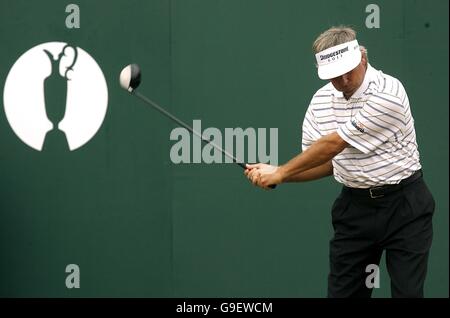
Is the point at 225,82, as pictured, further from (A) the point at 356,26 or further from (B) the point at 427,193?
(B) the point at 427,193

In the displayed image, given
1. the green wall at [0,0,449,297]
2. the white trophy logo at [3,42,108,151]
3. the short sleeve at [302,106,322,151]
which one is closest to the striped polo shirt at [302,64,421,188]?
the short sleeve at [302,106,322,151]

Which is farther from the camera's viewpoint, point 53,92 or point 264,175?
point 53,92

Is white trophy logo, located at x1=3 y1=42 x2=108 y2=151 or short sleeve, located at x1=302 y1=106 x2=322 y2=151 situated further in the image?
white trophy logo, located at x1=3 y1=42 x2=108 y2=151

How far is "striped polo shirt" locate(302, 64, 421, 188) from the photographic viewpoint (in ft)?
15.6

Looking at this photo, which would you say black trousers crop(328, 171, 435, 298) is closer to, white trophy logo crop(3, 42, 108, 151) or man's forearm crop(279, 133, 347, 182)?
man's forearm crop(279, 133, 347, 182)

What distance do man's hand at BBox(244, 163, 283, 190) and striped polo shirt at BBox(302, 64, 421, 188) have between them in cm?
30

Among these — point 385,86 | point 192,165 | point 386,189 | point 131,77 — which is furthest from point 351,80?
point 192,165

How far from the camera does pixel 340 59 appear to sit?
479 centimetres

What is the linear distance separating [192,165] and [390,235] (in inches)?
60.7

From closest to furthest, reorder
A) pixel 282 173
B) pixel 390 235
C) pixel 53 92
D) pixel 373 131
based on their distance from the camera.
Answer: pixel 373 131
pixel 390 235
pixel 282 173
pixel 53 92

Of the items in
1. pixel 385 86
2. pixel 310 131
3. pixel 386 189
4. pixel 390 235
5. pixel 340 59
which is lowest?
pixel 390 235

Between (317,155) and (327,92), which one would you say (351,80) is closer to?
(327,92)

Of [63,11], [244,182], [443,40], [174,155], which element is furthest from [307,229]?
[63,11]
